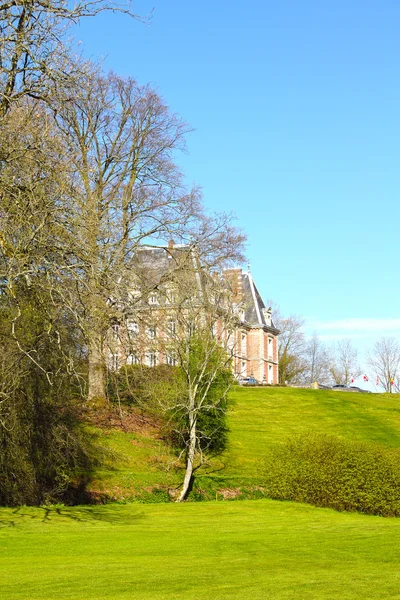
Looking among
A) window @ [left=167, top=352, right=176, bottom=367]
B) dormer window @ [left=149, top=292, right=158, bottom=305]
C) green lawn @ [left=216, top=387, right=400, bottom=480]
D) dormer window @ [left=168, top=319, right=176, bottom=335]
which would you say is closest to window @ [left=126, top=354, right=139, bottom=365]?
window @ [left=167, top=352, right=176, bottom=367]

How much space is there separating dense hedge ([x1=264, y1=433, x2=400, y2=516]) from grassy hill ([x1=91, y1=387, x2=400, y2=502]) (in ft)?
7.74

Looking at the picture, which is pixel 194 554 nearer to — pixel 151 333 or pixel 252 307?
pixel 151 333

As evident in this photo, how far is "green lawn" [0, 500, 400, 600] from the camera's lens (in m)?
9.16

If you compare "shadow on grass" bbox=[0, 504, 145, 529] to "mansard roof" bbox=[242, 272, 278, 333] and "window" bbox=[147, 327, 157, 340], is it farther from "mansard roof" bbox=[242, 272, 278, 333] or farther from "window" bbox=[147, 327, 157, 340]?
"mansard roof" bbox=[242, 272, 278, 333]

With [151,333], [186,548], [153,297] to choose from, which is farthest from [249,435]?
[186,548]

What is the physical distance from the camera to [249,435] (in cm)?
3897

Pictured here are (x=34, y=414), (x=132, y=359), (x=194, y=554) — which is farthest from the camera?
(x=132, y=359)

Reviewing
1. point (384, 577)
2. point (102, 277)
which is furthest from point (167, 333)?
point (384, 577)

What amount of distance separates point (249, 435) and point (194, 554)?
2654 cm

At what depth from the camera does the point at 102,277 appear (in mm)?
14109

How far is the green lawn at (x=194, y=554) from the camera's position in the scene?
916 centimetres

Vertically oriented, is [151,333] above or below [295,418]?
above

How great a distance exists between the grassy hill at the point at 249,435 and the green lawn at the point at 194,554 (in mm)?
5514

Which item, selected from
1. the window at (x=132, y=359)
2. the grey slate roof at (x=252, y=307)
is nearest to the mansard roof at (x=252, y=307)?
the grey slate roof at (x=252, y=307)
